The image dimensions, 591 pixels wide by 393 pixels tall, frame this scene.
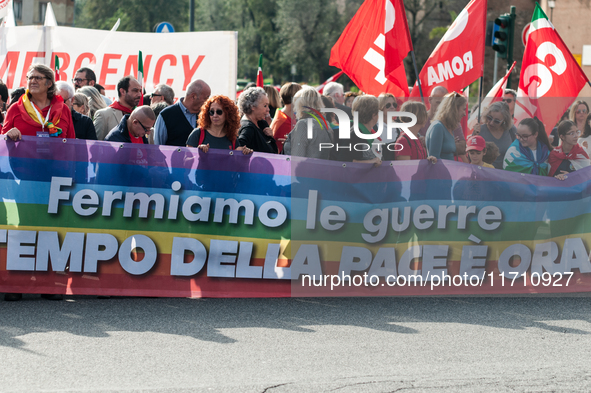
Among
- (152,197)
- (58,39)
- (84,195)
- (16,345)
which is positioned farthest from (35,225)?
(58,39)

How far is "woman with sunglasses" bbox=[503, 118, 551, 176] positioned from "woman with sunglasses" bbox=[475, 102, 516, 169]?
5 centimetres

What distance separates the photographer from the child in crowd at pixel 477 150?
6.37 m

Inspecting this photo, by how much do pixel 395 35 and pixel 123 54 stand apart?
18.4 ft

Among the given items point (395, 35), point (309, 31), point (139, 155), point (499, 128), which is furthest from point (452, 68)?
point (309, 31)

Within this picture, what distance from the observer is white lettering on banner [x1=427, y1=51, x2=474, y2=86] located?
8.26 meters

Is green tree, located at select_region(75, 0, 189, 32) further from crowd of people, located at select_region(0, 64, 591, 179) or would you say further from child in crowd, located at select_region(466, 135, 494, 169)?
child in crowd, located at select_region(466, 135, 494, 169)

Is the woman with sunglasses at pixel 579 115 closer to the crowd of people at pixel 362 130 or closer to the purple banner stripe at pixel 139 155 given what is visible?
the crowd of people at pixel 362 130

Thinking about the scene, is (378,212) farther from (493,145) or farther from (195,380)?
(195,380)

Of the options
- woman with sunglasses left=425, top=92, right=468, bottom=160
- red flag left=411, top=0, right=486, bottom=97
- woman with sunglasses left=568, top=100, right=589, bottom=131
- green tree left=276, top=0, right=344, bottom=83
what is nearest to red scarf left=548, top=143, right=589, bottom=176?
woman with sunglasses left=568, top=100, right=589, bottom=131

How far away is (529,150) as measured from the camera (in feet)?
21.3

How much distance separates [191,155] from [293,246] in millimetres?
1185

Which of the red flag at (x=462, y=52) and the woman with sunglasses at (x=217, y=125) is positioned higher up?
the red flag at (x=462, y=52)

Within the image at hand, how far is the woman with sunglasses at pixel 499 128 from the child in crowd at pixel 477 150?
90 mm

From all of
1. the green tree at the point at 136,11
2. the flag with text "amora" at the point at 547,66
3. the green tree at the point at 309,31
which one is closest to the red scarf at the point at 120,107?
the flag with text "amora" at the point at 547,66
